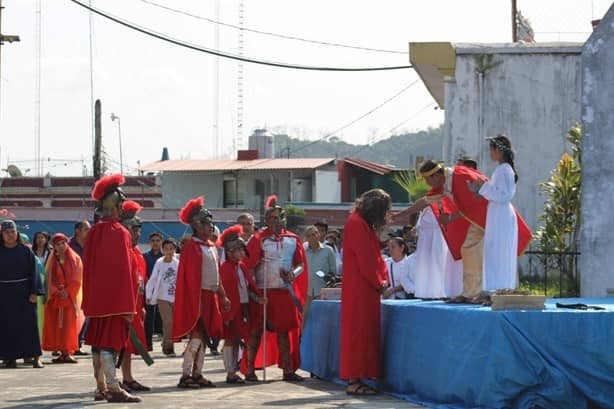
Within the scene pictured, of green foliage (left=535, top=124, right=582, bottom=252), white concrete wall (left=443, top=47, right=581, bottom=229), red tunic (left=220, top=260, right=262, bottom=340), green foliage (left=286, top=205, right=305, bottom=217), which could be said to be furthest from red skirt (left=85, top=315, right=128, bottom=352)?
green foliage (left=286, top=205, right=305, bottom=217)

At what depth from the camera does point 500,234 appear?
41.4ft

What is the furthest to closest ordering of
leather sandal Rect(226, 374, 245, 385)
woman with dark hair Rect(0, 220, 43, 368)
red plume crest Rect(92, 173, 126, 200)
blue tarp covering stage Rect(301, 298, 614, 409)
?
1. woman with dark hair Rect(0, 220, 43, 368)
2. leather sandal Rect(226, 374, 245, 385)
3. red plume crest Rect(92, 173, 126, 200)
4. blue tarp covering stage Rect(301, 298, 614, 409)

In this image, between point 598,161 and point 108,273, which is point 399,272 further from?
point 108,273

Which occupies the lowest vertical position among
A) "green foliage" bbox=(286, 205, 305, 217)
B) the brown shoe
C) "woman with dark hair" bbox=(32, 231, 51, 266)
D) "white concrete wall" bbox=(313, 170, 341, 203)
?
the brown shoe

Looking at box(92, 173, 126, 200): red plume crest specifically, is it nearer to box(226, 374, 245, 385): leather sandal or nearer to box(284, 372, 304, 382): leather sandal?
box(226, 374, 245, 385): leather sandal

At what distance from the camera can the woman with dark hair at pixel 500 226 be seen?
1257 centimetres

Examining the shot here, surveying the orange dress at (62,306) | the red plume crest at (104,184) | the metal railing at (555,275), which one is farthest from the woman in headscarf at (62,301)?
the metal railing at (555,275)

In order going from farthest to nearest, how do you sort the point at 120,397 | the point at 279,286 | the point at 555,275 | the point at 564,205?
the point at 555,275 → the point at 564,205 → the point at 279,286 → the point at 120,397

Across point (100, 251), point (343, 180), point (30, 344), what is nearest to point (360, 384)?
point (100, 251)

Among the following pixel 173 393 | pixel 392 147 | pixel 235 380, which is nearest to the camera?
pixel 173 393

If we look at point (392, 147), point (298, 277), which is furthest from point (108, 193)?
point (392, 147)

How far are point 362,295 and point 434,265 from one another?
1.01 metres

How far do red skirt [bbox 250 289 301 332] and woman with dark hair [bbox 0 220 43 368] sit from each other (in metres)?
4.08

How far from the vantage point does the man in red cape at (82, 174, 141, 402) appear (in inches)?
495
